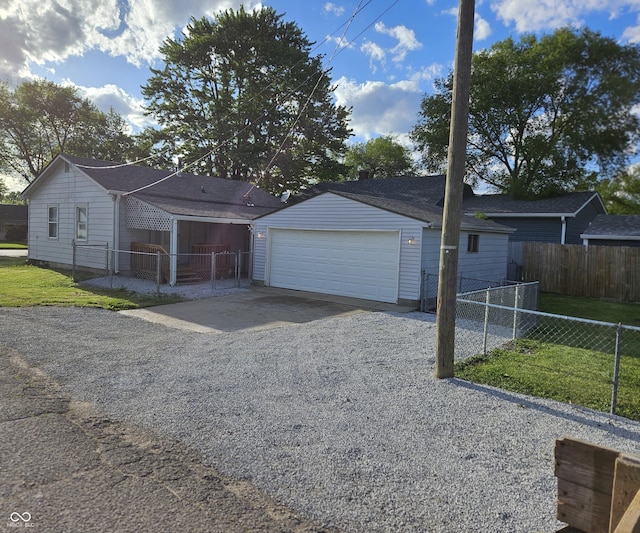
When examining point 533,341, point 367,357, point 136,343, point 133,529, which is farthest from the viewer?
point 533,341

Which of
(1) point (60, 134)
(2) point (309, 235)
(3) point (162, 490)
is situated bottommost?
(3) point (162, 490)

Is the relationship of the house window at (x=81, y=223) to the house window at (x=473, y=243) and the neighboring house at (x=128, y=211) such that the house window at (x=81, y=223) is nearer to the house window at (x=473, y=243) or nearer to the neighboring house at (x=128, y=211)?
the neighboring house at (x=128, y=211)

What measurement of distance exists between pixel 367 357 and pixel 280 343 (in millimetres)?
→ 1628

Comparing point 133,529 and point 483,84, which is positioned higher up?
point 483,84

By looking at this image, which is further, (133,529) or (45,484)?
(45,484)

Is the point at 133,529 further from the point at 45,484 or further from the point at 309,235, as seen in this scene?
the point at 309,235

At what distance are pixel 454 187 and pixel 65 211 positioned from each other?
18.3 metres

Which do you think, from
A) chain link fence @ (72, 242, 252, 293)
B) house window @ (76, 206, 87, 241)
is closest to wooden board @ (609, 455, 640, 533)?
chain link fence @ (72, 242, 252, 293)

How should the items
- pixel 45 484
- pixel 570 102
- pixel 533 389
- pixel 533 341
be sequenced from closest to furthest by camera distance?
1. pixel 45 484
2. pixel 533 389
3. pixel 533 341
4. pixel 570 102

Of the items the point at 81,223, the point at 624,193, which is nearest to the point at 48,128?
the point at 81,223

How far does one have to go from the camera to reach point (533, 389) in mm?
5758

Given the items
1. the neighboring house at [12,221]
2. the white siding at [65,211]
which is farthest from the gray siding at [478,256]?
the neighboring house at [12,221]

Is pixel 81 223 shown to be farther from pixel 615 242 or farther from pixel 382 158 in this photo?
pixel 382 158

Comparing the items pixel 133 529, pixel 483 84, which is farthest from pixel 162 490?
pixel 483 84
